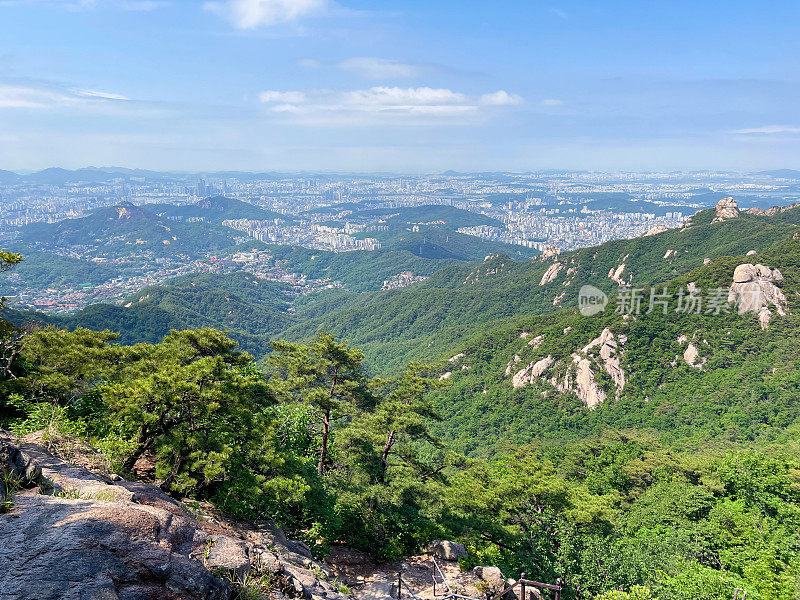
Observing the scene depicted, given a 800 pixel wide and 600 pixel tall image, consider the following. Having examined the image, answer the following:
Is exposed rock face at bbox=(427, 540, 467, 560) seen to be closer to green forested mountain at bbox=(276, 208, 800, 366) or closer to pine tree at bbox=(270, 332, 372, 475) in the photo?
pine tree at bbox=(270, 332, 372, 475)

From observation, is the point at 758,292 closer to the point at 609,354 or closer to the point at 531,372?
the point at 609,354

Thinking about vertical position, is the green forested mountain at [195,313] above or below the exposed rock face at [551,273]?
below

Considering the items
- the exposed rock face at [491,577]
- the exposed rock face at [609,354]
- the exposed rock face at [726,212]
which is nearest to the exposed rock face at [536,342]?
the exposed rock face at [609,354]

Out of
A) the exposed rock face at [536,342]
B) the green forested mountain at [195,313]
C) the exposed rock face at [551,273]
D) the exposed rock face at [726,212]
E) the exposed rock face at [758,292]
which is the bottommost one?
the green forested mountain at [195,313]

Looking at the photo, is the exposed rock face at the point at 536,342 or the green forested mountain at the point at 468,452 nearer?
the green forested mountain at the point at 468,452

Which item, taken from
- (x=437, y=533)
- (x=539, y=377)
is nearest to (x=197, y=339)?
(x=437, y=533)

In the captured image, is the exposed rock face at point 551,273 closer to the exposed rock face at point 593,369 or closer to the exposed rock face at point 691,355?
the exposed rock face at point 593,369

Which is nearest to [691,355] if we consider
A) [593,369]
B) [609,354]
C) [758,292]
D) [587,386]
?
[609,354]
